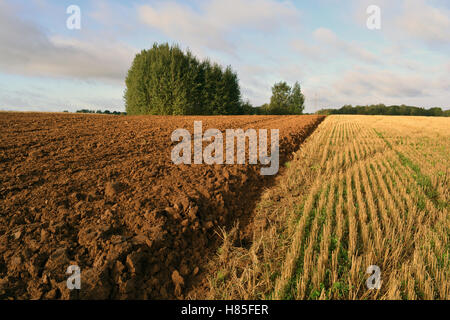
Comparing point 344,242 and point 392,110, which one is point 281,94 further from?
point 344,242

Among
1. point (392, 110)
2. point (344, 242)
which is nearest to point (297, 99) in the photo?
point (392, 110)

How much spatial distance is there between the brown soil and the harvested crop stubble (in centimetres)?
58

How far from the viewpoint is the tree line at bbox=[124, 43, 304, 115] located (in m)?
32.6

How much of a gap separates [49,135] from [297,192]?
8.18 metres


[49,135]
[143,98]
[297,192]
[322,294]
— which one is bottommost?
[322,294]

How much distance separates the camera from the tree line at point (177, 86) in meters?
32.6

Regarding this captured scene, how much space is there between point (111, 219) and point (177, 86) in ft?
102

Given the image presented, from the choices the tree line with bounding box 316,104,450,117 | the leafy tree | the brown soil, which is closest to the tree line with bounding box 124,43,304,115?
the leafy tree

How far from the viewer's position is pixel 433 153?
417 inches

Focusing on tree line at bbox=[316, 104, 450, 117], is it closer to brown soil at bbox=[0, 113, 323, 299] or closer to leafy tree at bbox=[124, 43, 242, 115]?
leafy tree at bbox=[124, 43, 242, 115]

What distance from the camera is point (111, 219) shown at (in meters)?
3.64

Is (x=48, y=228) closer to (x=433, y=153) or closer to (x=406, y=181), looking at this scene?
(x=406, y=181)
